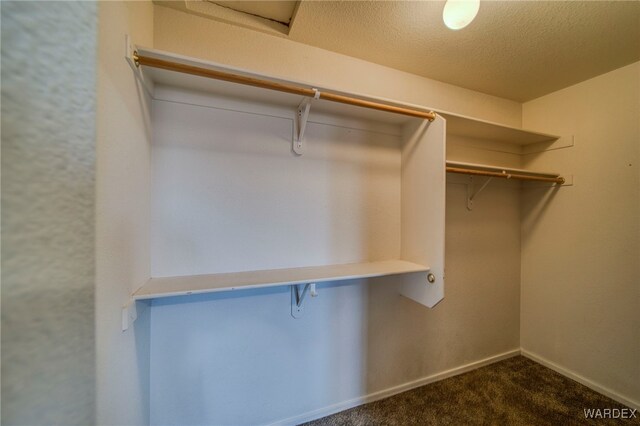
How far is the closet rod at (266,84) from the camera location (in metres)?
0.83

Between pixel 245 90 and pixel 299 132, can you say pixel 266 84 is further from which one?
pixel 299 132

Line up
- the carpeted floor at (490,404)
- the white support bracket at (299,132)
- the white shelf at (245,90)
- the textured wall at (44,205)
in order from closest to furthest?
the textured wall at (44,205)
the white shelf at (245,90)
the white support bracket at (299,132)
the carpeted floor at (490,404)

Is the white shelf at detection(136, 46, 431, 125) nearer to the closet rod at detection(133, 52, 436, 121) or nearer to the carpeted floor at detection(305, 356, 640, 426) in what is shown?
the closet rod at detection(133, 52, 436, 121)

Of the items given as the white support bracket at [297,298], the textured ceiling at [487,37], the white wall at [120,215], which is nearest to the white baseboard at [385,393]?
the white support bracket at [297,298]

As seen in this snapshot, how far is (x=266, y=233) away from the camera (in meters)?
1.22

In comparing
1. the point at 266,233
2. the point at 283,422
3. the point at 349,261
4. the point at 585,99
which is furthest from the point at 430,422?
the point at 585,99

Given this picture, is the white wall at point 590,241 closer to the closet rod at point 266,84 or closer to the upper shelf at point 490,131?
the upper shelf at point 490,131

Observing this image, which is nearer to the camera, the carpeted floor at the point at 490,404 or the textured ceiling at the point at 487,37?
the textured ceiling at the point at 487,37

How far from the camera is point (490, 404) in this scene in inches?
57.1

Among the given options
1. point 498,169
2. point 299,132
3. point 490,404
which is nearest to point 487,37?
point 498,169

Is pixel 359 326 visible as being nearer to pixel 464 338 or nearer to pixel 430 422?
pixel 430 422

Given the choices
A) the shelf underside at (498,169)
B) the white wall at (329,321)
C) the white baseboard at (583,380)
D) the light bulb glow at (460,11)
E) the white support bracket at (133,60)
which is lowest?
the white baseboard at (583,380)

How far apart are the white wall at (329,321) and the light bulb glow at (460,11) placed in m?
0.55

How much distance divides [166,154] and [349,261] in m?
1.14
